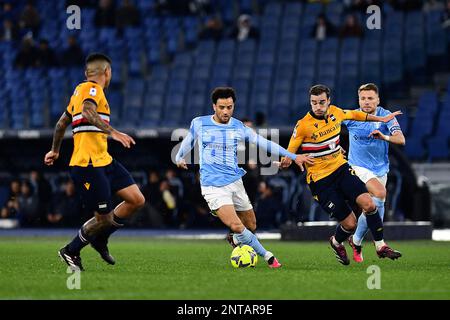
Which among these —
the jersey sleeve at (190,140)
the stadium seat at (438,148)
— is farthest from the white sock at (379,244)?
the stadium seat at (438,148)

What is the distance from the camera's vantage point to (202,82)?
1069 inches

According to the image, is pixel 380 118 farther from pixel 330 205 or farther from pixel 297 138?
pixel 330 205

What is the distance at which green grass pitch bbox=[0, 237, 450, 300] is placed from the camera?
9.00 m

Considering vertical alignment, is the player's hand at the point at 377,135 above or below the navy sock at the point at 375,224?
above

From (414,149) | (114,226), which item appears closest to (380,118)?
(114,226)

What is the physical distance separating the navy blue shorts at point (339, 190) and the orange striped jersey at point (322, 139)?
77mm

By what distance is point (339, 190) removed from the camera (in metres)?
13.1

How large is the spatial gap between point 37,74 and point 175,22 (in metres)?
3.99

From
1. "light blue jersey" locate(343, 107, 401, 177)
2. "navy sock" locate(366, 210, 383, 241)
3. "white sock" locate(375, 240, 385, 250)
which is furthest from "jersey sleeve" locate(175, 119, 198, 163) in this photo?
"white sock" locate(375, 240, 385, 250)

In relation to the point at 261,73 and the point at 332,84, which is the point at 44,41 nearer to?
the point at 261,73

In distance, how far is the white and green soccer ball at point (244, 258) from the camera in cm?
1224

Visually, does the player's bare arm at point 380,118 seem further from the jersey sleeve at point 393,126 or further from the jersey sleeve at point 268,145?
the jersey sleeve at point 268,145

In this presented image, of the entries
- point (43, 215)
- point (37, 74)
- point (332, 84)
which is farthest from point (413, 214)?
point (37, 74)

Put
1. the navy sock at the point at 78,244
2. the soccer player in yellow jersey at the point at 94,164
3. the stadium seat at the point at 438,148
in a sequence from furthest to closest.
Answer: the stadium seat at the point at 438,148 < the navy sock at the point at 78,244 < the soccer player in yellow jersey at the point at 94,164
